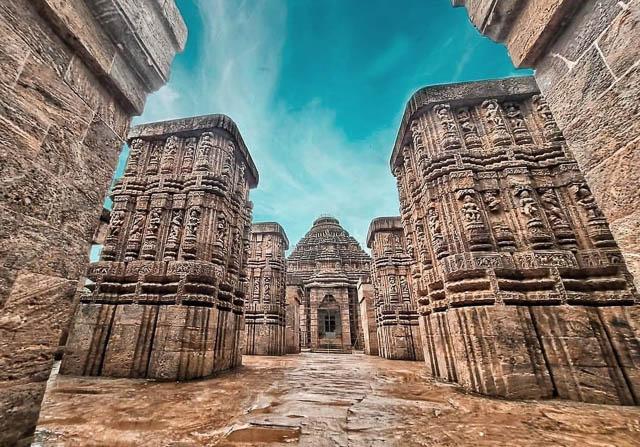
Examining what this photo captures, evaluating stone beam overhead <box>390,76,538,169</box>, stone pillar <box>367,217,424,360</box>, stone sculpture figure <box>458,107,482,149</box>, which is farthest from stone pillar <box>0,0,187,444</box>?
stone pillar <box>367,217,424,360</box>

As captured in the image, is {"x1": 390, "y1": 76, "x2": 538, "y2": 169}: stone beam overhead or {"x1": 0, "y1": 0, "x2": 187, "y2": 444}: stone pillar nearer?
{"x1": 0, "y1": 0, "x2": 187, "y2": 444}: stone pillar

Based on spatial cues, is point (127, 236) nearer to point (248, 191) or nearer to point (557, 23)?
point (248, 191)

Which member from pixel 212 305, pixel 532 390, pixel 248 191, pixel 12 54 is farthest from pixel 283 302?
pixel 12 54

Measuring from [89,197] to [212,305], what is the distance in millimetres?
4224

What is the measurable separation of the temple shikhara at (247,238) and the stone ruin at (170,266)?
1.8 inches

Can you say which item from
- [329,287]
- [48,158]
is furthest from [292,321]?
[48,158]

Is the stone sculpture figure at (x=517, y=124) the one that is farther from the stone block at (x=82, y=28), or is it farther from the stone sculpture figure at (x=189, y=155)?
the stone sculpture figure at (x=189, y=155)

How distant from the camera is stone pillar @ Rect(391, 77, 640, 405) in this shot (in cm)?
389

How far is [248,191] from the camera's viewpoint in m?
9.02

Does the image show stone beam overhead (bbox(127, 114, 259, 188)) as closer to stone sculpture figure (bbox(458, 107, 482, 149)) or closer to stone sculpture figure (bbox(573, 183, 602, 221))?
stone sculpture figure (bbox(458, 107, 482, 149))

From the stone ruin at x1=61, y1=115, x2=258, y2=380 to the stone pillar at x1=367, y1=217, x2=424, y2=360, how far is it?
6.87m

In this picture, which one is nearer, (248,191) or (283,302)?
(248,191)

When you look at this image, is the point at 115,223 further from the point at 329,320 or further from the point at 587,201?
the point at 329,320

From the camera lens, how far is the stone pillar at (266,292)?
11.9m
